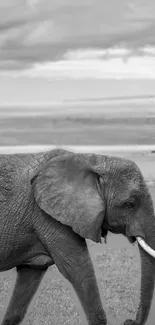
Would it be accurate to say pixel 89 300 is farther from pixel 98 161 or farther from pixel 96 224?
pixel 98 161

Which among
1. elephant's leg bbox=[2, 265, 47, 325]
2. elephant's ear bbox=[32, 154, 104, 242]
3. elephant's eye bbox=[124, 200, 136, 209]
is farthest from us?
elephant's leg bbox=[2, 265, 47, 325]

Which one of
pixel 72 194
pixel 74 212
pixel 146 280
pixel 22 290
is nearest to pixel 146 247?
pixel 146 280

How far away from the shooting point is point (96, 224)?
8289 mm

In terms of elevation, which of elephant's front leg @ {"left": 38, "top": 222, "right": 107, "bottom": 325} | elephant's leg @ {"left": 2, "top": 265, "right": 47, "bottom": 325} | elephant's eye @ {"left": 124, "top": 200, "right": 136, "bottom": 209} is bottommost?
elephant's leg @ {"left": 2, "top": 265, "right": 47, "bottom": 325}

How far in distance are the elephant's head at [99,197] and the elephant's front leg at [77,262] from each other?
190 millimetres

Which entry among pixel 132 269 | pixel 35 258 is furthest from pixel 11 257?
pixel 132 269

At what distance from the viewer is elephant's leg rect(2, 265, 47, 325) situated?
8.99 m

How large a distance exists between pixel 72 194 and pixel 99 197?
293 millimetres

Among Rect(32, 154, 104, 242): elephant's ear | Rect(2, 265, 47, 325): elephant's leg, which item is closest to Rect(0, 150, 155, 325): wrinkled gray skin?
Rect(32, 154, 104, 242): elephant's ear

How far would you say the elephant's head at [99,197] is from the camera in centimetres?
830

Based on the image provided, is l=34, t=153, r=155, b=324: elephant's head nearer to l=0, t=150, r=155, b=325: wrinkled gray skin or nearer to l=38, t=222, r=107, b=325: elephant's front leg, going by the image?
l=0, t=150, r=155, b=325: wrinkled gray skin

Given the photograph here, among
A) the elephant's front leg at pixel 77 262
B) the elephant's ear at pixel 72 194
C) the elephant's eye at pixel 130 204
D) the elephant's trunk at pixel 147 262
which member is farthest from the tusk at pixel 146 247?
the elephant's front leg at pixel 77 262

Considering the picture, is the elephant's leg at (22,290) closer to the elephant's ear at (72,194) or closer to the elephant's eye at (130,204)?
the elephant's ear at (72,194)

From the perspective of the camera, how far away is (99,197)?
8.36 metres
